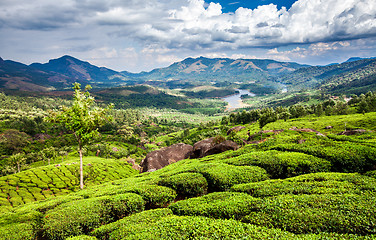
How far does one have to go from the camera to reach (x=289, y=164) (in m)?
22.1

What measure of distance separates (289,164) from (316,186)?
5869 mm

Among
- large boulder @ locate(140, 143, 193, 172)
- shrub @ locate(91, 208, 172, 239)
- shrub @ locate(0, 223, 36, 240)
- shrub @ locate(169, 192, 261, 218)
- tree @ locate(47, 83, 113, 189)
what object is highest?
tree @ locate(47, 83, 113, 189)

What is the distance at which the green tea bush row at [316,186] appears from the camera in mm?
14914

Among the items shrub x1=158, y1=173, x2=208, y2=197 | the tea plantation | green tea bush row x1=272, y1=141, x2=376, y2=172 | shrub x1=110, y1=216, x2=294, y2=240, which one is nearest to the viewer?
shrub x1=110, y1=216, x2=294, y2=240

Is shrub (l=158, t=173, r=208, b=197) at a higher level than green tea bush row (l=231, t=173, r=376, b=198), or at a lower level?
lower

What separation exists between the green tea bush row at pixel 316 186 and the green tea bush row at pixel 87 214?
11560 mm

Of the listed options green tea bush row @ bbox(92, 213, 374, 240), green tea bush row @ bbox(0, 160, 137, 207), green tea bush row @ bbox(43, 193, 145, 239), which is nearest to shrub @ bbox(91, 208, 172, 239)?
green tea bush row @ bbox(92, 213, 374, 240)

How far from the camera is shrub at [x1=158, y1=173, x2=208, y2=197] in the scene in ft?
70.4

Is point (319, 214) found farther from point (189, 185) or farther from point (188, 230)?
point (189, 185)

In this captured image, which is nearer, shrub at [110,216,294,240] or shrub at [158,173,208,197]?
shrub at [110,216,294,240]

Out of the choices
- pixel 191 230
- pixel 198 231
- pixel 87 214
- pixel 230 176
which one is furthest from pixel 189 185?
pixel 87 214

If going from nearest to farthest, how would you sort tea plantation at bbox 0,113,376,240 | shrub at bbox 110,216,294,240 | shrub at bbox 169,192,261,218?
shrub at bbox 110,216,294,240 < tea plantation at bbox 0,113,376,240 < shrub at bbox 169,192,261,218

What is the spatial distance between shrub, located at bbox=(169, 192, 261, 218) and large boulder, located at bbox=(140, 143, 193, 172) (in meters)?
47.4

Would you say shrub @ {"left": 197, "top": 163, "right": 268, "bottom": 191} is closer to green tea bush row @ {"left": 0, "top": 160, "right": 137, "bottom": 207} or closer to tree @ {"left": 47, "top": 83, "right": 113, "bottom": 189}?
tree @ {"left": 47, "top": 83, "right": 113, "bottom": 189}
